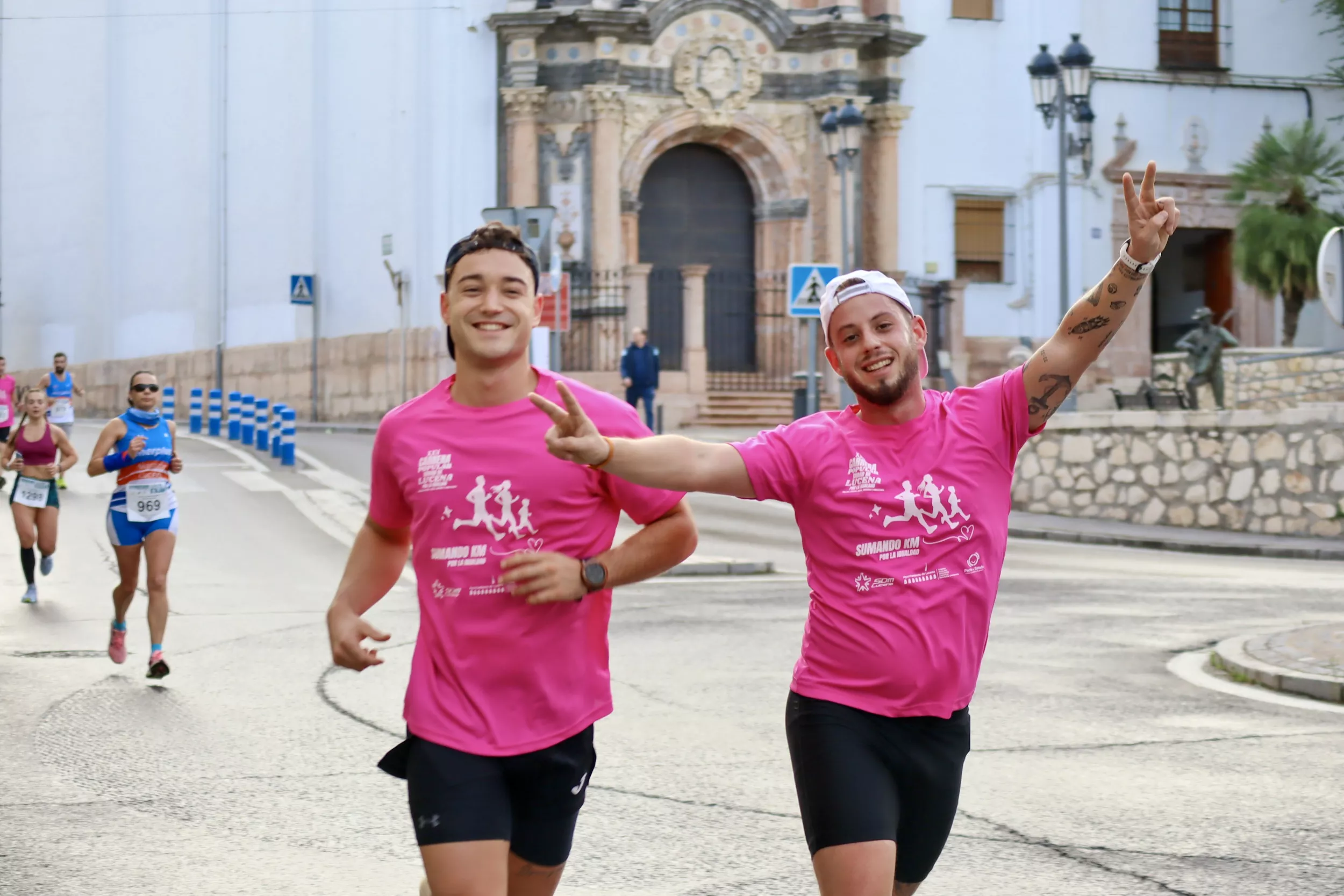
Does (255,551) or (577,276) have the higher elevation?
(577,276)

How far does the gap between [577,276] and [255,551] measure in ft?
51.4

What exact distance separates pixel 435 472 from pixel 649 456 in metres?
0.43

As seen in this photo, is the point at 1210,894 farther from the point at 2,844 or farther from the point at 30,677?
the point at 30,677

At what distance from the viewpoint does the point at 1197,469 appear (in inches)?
813

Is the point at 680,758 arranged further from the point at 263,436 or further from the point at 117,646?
the point at 263,436

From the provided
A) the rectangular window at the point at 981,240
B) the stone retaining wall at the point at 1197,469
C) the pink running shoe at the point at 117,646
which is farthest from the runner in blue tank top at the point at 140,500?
the rectangular window at the point at 981,240

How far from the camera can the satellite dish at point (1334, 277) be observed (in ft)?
37.8

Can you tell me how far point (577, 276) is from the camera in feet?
105

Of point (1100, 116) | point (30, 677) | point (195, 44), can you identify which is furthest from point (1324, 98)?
point (30, 677)

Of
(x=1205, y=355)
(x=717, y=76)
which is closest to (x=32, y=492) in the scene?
(x=1205, y=355)

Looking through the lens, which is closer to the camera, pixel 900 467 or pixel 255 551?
pixel 900 467

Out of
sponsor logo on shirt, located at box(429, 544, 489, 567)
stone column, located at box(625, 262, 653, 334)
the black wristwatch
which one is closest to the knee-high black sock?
sponsor logo on shirt, located at box(429, 544, 489, 567)

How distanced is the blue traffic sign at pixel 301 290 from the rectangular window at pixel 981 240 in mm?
11990

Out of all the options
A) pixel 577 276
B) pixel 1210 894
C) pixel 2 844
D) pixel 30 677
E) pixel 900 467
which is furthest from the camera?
pixel 577 276
